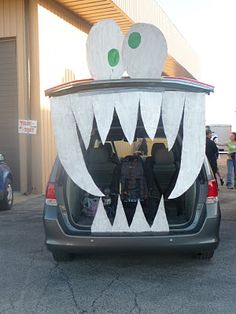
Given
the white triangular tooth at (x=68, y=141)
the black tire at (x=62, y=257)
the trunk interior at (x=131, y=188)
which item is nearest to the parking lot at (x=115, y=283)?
the black tire at (x=62, y=257)

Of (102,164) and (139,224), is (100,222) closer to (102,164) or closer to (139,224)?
(139,224)

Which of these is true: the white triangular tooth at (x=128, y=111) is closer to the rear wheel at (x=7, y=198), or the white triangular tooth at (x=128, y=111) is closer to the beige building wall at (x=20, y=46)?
the rear wheel at (x=7, y=198)

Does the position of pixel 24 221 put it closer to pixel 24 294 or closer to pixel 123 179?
pixel 123 179

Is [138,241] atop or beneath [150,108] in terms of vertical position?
beneath

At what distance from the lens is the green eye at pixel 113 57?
500 cm

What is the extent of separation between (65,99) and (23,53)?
26.0 feet

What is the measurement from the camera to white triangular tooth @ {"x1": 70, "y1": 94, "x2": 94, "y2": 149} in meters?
4.77

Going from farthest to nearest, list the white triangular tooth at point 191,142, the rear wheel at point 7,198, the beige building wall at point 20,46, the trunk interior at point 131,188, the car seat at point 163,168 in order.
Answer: the beige building wall at point 20,46, the rear wheel at point 7,198, the car seat at point 163,168, the trunk interior at point 131,188, the white triangular tooth at point 191,142

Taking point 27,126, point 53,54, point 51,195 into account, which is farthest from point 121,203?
point 53,54

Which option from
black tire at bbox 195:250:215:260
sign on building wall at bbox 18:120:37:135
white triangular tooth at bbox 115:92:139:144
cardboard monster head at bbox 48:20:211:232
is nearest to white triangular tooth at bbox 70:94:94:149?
cardboard monster head at bbox 48:20:211:232

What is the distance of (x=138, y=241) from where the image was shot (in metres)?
4.84

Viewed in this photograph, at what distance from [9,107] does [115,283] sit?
881 cm

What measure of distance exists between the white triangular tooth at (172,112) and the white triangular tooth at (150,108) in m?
0.08

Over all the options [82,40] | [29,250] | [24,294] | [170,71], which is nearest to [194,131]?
[24,294]
